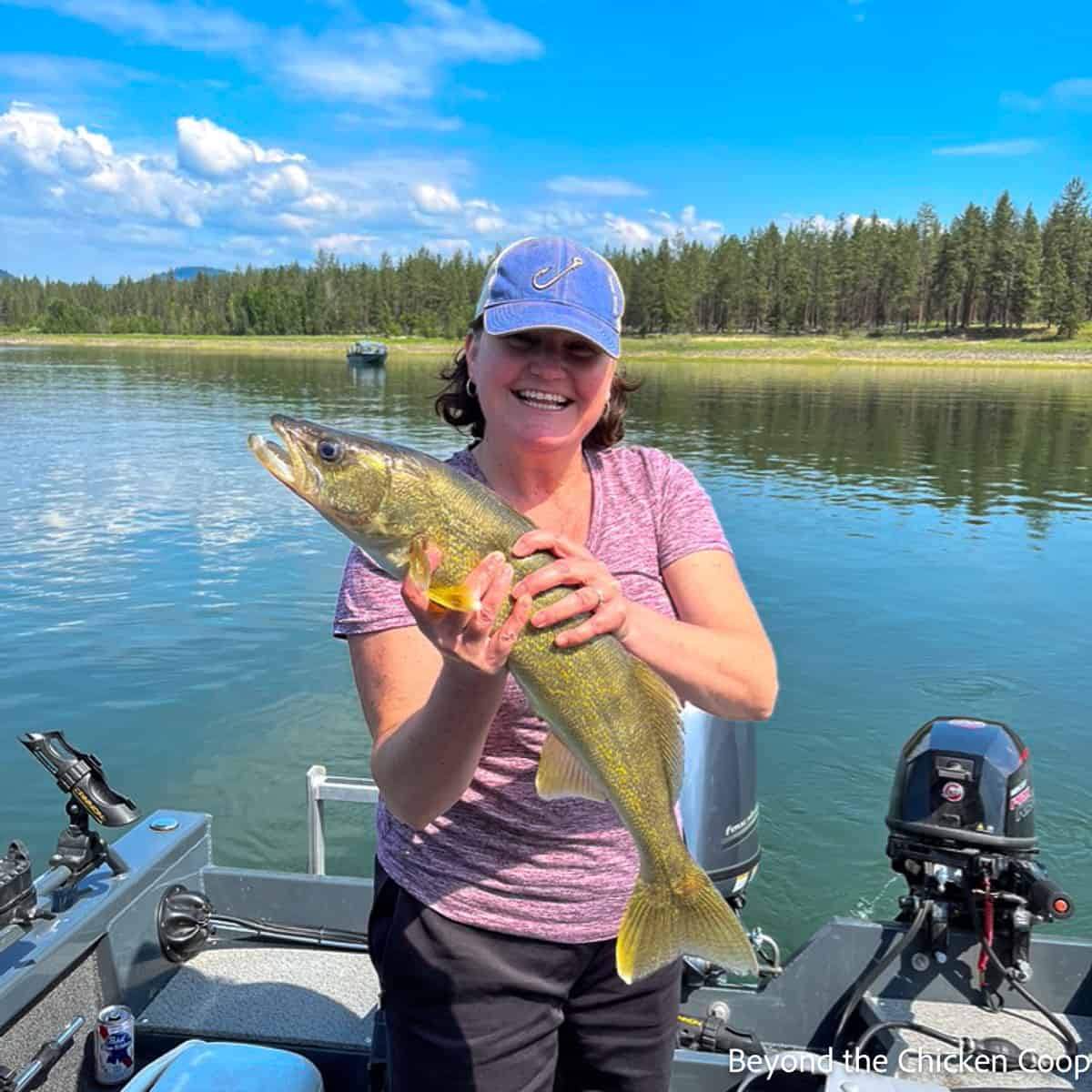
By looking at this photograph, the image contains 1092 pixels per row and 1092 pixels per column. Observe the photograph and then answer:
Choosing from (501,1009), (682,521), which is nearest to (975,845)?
Answer: (682,521)

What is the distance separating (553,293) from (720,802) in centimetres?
321

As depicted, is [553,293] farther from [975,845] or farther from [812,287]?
[812,287]

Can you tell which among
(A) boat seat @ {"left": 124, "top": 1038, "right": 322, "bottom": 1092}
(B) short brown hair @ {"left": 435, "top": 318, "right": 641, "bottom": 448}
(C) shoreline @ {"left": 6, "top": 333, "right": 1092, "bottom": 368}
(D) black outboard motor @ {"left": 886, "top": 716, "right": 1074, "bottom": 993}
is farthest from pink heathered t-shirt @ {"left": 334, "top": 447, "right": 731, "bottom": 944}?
(C) shoreline @ {"left": 6, "top": 333, "right": 1092, "bottom": 368}

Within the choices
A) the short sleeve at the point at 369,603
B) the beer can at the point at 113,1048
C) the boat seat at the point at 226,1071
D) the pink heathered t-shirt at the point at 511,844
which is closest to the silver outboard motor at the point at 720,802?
the boat seat at the point at 226,1071

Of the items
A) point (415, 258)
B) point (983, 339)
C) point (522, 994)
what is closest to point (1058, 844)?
point (522, 994)

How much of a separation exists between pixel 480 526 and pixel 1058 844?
7804 millimetres

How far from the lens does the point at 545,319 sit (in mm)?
2201

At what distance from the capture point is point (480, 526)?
6.98 feet

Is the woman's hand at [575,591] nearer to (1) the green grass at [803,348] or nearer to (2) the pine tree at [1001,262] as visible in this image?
(1) the green grass at [803,348]

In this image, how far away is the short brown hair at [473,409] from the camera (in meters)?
2.63

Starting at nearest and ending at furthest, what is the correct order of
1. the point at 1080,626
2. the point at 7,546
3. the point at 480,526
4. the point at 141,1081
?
1. the point at 480,526
2. the point at 141,1081
3. the point at 1080,626
4. the point at 7,546

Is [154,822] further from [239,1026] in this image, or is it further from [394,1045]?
[394,1045]

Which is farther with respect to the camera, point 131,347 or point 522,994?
point 131,347

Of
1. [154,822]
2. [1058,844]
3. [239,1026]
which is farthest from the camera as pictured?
[1058,844]
